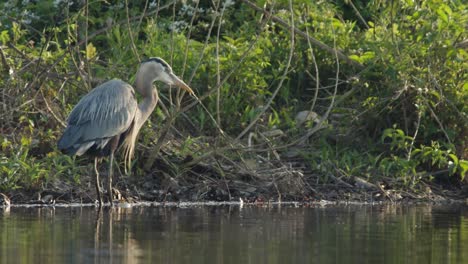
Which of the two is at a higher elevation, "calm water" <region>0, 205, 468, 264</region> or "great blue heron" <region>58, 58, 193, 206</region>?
"great blue heron" <region>58, 58, 193, 206</region>

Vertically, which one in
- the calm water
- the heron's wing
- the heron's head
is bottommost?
the calm water

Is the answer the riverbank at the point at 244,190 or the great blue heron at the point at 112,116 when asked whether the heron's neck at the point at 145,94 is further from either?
the riverbank at the point at 244,190

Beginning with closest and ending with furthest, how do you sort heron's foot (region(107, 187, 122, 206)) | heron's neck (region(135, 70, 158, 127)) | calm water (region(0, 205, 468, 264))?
calm water (region(0, 205, 468, 264)) < heron's foot (region(107, 187, 122, 206)) < heron's neck (region(135, 70, 158, 127))

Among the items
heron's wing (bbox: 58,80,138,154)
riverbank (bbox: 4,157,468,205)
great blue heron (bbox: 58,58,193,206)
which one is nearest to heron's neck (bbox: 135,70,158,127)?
great blue heron (bbox: 58,58,193,206)

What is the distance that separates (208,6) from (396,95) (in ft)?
9.62

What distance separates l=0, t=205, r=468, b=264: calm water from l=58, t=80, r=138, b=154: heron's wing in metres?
0.69

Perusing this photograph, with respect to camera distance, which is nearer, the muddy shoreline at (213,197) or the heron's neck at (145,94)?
the muddy shoreline at (213,197)

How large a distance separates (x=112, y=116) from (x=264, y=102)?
230 cm

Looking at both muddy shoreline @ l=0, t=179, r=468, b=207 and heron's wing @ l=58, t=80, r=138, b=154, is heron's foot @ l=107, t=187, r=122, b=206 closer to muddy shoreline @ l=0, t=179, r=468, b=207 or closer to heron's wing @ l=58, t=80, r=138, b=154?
muddy shoreline @ l=0, t=179, r=468, b=207

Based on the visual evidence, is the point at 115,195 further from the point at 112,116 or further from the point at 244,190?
the point at 244,190

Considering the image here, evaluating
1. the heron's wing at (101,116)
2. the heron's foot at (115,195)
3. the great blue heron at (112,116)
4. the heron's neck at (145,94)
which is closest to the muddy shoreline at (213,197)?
the heron's foot at (115,195)

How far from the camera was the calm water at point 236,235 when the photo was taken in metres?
7.89

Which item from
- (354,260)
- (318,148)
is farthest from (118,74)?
(354,260)

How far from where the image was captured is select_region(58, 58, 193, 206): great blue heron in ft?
36.7
